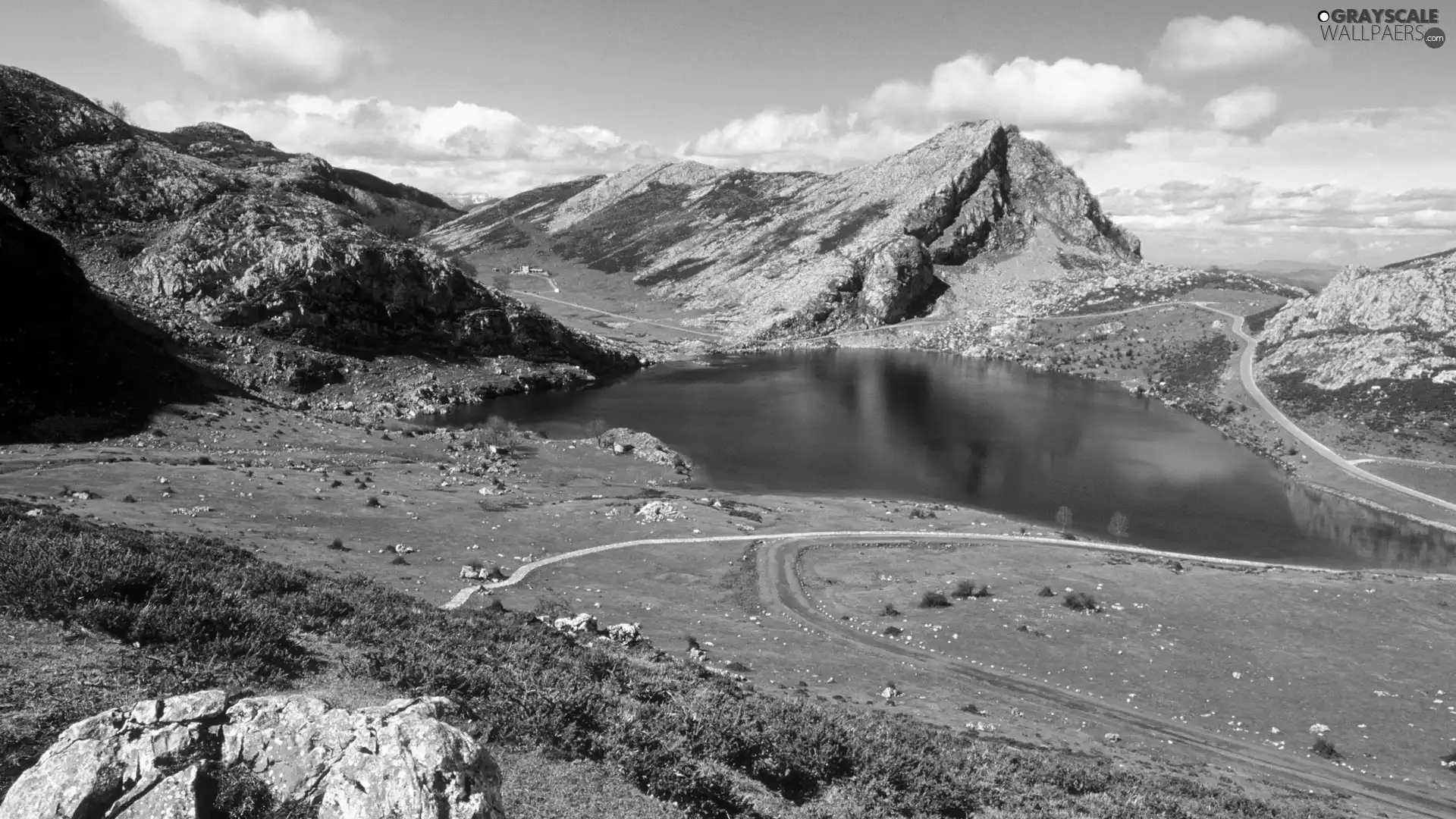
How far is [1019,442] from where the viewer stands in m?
105

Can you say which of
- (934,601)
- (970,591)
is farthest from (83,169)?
(970,591)

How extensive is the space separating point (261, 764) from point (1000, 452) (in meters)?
100

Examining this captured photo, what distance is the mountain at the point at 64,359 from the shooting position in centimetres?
6656

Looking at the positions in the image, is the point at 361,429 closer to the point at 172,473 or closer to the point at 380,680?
the point at 172,473

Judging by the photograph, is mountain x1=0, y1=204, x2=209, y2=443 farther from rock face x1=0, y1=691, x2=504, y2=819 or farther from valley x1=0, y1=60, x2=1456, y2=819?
rock face x1=0, y1=691, x2=504, y2=819

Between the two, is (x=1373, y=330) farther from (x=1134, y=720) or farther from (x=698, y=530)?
(x=1134, y=720)

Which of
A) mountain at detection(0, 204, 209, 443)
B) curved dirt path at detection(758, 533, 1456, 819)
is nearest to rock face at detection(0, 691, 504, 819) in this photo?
curved dirt path at detection(758, 533, 1456, 819)

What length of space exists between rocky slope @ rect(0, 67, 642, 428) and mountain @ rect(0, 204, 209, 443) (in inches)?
530

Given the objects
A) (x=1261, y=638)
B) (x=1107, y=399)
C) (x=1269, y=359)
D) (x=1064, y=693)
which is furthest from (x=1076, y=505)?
(x=1269, y=359)

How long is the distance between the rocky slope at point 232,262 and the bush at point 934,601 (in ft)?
291

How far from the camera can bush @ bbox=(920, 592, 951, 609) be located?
45312mm

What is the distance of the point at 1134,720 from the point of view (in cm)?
3247

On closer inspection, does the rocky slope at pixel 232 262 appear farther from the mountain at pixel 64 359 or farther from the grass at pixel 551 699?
the grass at pixel 551 699

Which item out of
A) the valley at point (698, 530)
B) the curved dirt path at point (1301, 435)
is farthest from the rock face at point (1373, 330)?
the curved dirt path at point (1301, 435)
